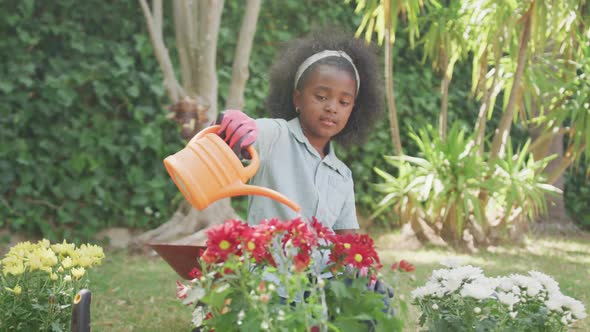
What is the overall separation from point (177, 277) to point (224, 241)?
264 centimetres

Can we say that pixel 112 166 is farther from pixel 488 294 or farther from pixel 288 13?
pixel 488 294

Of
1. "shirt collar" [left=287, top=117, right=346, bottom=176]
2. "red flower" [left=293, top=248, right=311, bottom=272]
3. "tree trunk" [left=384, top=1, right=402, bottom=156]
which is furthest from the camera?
"tree trunk" [left=384, top=1, right=402, bottom=156]

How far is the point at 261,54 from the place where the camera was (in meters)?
5.31

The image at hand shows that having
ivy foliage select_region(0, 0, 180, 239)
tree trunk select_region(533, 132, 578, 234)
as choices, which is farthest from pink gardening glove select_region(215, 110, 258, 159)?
tree trunk select_region(533, 132, 578, 234)

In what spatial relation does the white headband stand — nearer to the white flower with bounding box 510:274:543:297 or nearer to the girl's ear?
the girl's ear

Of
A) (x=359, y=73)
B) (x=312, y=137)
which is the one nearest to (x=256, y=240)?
(x=312, y=137)

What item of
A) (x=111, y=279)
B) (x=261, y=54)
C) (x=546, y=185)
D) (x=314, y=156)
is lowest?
(x=111, y=279)

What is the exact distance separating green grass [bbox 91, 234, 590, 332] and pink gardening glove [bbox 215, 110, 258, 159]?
97 centimetres

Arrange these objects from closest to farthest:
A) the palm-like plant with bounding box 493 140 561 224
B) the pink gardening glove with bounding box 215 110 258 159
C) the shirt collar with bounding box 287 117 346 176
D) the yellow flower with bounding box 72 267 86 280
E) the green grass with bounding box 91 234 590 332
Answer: the pink gardening glove with bounding box 215 110 258 159 < the yellow flower with bounding box 72 267 86 280 < the shirt collar with bounding box 287 117 346 176 < the green grass with bounding box 91 234 590 332 < the palm-like plant with bounding box 493 140 561 224

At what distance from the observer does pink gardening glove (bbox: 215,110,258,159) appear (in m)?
1.52

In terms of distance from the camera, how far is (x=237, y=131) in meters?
1.52

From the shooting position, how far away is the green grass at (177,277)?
9.25 ft

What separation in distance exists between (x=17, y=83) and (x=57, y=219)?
3.19 feet

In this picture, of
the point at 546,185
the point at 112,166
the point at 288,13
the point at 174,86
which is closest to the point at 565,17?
the point at 546,185
